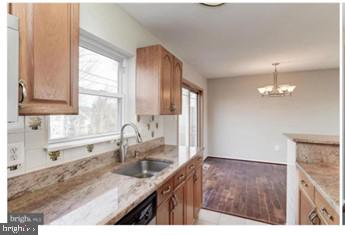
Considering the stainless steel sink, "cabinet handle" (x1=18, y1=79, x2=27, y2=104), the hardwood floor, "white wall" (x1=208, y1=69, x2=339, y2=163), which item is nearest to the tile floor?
the hardwood floor

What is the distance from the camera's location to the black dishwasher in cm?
93

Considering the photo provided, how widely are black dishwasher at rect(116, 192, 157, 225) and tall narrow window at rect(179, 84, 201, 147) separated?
8.30 ft

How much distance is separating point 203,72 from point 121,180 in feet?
12.3

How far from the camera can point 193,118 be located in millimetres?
4570

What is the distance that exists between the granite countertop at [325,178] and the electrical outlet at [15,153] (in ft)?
5.64

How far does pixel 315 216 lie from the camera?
1.22m

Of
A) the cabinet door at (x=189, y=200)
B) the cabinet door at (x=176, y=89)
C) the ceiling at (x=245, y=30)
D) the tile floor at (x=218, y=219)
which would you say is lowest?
the tile floor at (x=218, y=219)

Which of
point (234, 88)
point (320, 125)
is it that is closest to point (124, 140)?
point (234, 88)

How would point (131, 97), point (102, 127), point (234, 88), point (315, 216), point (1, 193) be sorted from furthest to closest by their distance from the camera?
point (234, 88)
point (131, 97)
point (102, 127)
point (315, 216)
point (1, 193)

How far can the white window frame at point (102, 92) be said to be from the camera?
1314 mm

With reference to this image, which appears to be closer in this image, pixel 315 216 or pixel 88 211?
pixel 88 211

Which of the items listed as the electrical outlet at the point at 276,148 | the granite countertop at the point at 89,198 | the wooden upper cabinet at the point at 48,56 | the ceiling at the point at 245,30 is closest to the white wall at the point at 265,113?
the electrical outlet at the point at 276,148

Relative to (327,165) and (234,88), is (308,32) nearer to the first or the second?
(327,165)

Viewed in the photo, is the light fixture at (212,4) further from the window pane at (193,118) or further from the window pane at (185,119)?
the window pane at (193,118)
